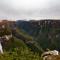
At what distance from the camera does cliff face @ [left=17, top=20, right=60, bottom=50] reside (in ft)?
16.1

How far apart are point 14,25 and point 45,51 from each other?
2.96 ft

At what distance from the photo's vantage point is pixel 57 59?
4.35 m

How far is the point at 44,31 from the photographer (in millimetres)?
4914

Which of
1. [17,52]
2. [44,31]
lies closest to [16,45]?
[17,52]

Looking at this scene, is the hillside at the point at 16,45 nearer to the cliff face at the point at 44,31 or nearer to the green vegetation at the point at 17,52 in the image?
the green vegetation at the point at 17,52

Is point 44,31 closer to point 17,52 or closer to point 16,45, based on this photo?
point 16,45

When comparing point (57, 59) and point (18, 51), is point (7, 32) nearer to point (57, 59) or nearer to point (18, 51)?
point (18, 51)

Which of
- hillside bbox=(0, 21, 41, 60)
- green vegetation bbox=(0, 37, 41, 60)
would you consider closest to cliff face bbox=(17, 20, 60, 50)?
hillside bbox=(0, 21, 41, 60)

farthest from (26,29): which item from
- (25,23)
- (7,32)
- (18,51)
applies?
(18,51)

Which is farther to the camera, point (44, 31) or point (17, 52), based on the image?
point (44, 31)

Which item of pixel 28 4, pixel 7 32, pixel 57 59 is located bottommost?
pixel 57 59

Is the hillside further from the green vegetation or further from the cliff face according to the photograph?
the cliff face

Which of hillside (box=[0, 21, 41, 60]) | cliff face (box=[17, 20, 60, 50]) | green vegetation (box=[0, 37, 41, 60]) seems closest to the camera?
green vegetation (box=[0, 37, 41, 60])

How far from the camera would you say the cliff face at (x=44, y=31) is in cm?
491
